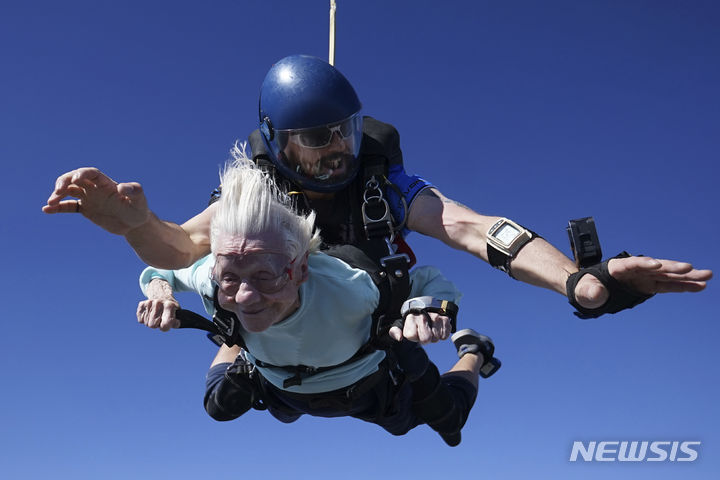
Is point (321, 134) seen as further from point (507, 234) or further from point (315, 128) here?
point (507, 234)

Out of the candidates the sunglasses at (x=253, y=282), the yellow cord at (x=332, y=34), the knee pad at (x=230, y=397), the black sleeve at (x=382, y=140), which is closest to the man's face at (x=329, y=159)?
the black sleeve at (x=382, y=140)

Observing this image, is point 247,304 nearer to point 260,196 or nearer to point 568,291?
point 260,196

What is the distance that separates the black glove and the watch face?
2.38 ft

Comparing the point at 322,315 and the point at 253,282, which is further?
the point at 322,315

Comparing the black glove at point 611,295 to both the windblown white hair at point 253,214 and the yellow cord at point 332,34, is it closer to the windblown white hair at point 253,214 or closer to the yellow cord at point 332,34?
the windblown white hair at point 253,214

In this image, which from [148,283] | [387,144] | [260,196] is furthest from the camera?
[387,144]

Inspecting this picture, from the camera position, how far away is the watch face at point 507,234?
4777 millimetres

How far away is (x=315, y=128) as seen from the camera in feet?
17.6

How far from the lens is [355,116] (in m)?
5.49

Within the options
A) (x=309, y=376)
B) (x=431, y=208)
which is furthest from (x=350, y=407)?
(x=431, y=208)

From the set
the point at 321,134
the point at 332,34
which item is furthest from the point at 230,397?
the point at 332,34


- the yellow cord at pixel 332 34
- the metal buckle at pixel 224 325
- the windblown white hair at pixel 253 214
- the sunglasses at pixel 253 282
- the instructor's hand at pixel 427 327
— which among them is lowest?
the instructor's hand at pixel 427 327

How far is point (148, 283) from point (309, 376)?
1239 millimetres

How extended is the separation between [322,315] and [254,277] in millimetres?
537
